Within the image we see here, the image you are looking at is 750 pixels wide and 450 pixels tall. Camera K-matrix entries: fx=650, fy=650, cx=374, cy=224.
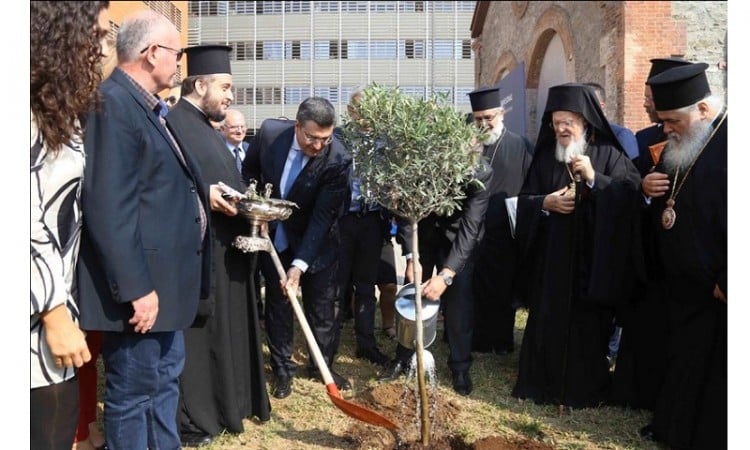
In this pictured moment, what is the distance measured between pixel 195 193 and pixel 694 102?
9.43ft

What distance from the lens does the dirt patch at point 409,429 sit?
155 inches

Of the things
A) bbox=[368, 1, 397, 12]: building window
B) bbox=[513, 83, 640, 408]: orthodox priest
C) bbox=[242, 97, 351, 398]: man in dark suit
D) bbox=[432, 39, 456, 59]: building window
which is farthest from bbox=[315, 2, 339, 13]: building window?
bbox=[513, 83, 640, 408]: orthodox priest

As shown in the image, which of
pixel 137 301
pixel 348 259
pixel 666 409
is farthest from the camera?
pixel 348 259

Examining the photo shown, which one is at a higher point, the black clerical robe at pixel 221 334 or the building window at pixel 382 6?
the building window at pixel 382 6

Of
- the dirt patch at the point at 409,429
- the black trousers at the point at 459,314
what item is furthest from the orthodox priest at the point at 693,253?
the black trousers at the point at 459,314

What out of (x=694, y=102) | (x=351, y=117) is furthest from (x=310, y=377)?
(x=694, y=102)

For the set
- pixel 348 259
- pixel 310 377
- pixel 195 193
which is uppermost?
pixel 195 193

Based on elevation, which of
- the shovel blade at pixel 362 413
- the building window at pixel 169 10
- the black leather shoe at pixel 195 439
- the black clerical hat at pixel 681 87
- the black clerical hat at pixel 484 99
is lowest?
the black leather shoe at pixel 195 439

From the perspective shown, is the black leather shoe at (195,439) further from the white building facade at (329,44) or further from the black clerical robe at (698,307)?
the white building facade at (329,44)

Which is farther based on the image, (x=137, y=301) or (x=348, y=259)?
(x=348, y=259)

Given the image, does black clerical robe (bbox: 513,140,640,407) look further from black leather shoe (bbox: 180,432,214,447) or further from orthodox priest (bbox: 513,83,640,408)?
black leather shoe (bbox: 180,432,214,447)

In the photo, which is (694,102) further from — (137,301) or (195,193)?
(137,301)

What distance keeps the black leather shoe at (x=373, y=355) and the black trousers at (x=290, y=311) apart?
69 cm

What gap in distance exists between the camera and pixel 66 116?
90.3 inches
